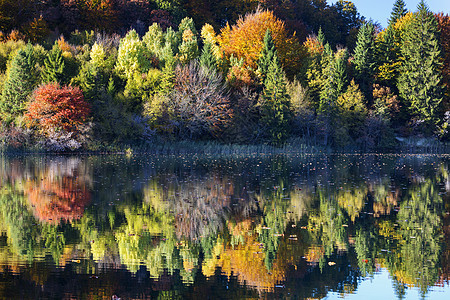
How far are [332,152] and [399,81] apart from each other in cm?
1440

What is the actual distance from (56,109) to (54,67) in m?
4.58

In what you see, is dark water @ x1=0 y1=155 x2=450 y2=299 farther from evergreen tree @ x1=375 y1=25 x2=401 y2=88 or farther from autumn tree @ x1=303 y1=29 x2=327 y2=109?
evergreen tree @ x1=375 y1=25 x2=401 y2=88

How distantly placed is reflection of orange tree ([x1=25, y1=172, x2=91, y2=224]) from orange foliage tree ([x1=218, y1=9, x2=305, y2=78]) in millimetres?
39758

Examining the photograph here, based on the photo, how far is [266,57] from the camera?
5553cm

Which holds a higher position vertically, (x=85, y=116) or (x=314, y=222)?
(x=85, y=116)

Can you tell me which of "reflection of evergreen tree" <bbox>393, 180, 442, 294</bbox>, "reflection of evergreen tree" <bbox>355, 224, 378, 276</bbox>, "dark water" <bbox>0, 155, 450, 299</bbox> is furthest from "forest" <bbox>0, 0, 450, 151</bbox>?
"reflection of evergreen tree" <bbox>355, 224, 378, 276</bbox>

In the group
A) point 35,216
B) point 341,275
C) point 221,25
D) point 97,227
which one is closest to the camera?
point 341,275

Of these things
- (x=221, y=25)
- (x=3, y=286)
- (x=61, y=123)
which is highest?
(x=221, y=25)

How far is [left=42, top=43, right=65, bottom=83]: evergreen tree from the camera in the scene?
45656mm

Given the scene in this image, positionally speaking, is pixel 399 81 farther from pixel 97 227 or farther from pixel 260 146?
pixel 97 227

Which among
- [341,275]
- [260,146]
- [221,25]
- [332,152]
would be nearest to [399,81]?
[332,152]

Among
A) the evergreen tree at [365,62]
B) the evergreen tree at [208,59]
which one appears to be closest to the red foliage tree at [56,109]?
the evergreen tree at [208,59]

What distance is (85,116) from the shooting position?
1777 inches

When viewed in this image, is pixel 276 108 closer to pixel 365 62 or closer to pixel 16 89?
pixel 365 62
